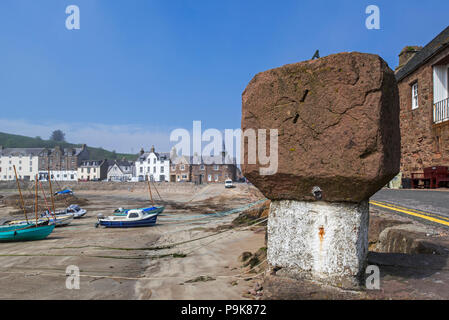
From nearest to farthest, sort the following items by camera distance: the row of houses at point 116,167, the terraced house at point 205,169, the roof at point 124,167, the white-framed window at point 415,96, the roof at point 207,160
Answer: the white-framed window at point 415,96 → the terraced house at point 205,169 → the roof at point 207,160 → the row of houses at point 116,167 → the roof at point 124,167

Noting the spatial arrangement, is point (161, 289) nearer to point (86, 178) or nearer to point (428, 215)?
point (428, 215)

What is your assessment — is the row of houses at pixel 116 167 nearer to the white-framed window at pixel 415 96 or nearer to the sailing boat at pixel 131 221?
the sailing boat at pixel 131 221

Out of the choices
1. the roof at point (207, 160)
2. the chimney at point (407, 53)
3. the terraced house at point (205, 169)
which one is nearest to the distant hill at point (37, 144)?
→ the terraced house at point (205, 169)

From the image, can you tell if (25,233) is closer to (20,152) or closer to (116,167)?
(116,167)

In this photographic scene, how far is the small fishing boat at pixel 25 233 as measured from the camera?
16.0 m

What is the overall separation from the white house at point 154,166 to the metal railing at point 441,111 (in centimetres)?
5743

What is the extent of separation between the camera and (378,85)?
254cm

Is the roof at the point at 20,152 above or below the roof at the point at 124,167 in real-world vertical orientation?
above

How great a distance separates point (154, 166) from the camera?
68938 millimetres

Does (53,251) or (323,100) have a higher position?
(323,100)

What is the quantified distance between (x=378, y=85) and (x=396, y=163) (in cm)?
88

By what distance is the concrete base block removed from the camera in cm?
268

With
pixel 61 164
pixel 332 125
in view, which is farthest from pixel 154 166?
pixel 332 125
